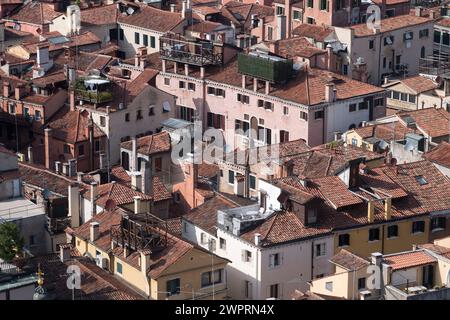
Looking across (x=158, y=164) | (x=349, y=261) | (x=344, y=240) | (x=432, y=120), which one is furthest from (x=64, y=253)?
(x=432, y=120)

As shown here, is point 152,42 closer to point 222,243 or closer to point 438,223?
point 438,223

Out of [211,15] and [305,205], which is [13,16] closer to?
[211,15]

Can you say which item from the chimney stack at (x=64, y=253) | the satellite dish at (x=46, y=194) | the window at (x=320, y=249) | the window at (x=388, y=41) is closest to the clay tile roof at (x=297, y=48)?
the window at (x=388, y=41)

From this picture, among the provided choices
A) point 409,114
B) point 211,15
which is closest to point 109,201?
point 409,114

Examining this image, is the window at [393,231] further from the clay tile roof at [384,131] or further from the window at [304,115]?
the window at [304,115]

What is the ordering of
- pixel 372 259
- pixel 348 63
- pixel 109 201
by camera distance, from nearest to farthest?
pixel 372 259 → pixel 109 201 → pixel 348 63

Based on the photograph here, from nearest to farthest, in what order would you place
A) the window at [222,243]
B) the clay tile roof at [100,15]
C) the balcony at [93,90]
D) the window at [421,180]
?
the window at [222,243], the window at [421,180], the balcony at [93,90], the clay tile roof at [100,15]

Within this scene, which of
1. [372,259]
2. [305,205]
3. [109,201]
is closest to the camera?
[372,259]
